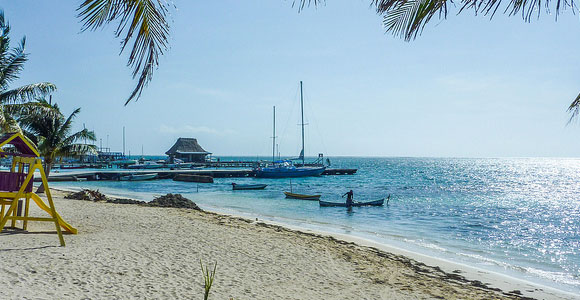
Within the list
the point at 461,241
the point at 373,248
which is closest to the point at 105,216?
the point at 373,248

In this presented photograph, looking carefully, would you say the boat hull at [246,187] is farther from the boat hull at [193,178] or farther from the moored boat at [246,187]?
the boat hull at [193,178]

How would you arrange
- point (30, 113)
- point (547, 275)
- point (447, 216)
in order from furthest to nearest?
1. point (447, 216)
2. point (30, 113)
3. point (547, 275)

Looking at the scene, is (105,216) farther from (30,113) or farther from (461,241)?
(461,241)

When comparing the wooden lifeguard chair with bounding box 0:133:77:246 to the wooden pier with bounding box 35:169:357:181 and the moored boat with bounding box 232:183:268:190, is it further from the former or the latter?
the wooden pier with bounding box 35:169:357:181

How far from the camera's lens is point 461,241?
1716 centimetres

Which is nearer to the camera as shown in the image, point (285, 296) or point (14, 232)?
point (285, 296)

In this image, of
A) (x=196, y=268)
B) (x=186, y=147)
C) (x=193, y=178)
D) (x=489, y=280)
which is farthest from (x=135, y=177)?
(x=489, y=280)

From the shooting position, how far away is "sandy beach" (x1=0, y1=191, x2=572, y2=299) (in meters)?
6.23

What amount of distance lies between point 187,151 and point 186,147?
1179mm

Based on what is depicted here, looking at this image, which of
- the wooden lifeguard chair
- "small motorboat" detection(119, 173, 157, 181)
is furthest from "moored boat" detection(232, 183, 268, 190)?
the wooden lifeguard chair

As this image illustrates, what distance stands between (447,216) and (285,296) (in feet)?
70.7

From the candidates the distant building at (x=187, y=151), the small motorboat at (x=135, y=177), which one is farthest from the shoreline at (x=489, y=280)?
the distant building at (x=187, y=151)

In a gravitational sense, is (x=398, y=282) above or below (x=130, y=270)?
below

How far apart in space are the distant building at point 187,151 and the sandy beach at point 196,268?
76266mm
